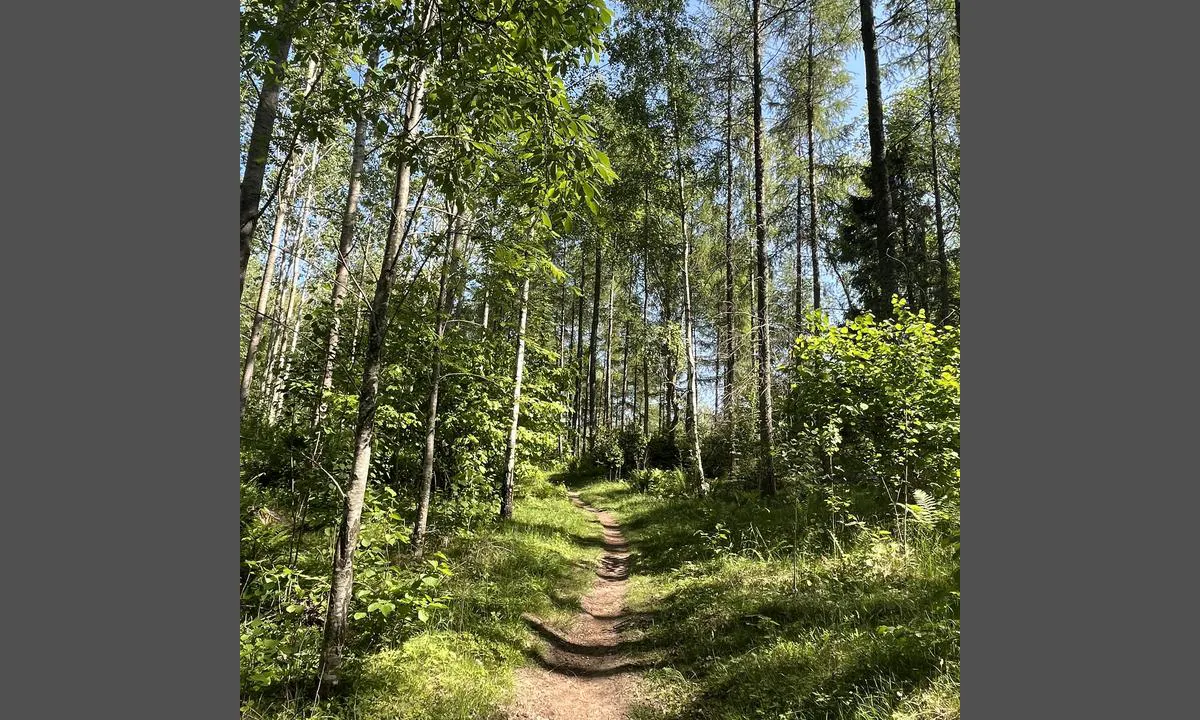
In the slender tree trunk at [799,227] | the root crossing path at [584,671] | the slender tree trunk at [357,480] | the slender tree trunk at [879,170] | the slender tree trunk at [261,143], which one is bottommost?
the root crossing path at [584,671]

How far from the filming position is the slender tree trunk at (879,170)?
8.43m

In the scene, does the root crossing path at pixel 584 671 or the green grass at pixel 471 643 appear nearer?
the green grass at pixel 471 643

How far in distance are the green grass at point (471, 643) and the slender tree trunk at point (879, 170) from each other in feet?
21.1

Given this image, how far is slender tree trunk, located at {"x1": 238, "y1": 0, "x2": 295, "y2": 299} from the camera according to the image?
11.1 feet

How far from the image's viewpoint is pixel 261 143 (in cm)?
378

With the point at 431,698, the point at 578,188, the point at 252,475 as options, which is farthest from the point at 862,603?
the point at 252,475

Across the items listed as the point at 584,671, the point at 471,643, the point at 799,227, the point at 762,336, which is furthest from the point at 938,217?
the point at 471,643

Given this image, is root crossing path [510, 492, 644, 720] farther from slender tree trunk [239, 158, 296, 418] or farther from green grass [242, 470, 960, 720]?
slender tree trunk [239, 158, 296, 418]

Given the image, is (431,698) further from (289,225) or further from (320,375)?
(289,225)

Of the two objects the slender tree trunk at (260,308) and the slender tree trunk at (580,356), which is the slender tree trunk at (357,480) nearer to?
the slender tree trunk at (260,308)

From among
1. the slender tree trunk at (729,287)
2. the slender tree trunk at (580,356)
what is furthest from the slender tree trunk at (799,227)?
the slender tree trunk at (580,356)

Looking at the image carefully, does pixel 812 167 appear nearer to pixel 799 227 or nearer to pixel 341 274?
pixel 799 227

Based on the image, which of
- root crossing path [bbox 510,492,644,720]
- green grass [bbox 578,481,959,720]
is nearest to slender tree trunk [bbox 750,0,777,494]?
green grass [bbox 578,481,959,720]

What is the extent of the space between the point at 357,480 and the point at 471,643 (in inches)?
92.7
